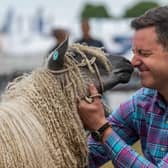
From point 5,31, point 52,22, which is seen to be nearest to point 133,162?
point 52,22

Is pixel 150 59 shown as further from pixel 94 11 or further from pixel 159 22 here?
pixel 94 11

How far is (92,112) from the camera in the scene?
2.86 m

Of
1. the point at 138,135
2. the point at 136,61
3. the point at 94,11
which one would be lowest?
the point at 94,11

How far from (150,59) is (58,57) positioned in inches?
16.5

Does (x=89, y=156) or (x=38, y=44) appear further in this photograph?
(x=38, y=44)

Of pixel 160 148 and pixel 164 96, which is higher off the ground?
pixel 164 96

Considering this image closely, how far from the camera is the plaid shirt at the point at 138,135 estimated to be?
285cm

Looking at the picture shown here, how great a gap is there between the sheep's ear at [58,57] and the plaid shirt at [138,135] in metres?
0.40

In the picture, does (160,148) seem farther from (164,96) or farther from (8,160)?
(8,160)

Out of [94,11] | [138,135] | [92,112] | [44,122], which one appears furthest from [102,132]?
[94,11]

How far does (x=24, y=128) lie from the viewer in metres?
2.77

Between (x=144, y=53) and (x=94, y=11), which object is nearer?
(x=144, y=53)

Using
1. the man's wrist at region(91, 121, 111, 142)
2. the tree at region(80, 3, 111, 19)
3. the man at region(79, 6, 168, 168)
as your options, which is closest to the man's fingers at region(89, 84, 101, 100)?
the man at region(79, 6, 168, 168)

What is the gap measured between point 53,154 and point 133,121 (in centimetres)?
58
